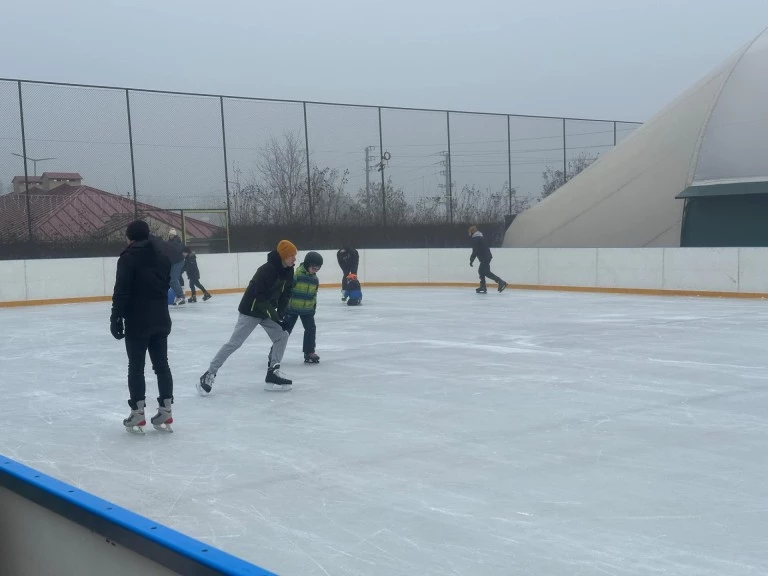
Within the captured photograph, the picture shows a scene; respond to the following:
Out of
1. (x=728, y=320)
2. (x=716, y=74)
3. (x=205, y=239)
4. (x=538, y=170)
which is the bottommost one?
(x=728, y=320)

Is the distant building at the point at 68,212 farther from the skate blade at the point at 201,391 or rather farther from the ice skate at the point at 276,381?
the ice skate at the point at 276,381

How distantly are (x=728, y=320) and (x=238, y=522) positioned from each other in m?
10.8

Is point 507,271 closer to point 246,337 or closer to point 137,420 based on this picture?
point 246,337

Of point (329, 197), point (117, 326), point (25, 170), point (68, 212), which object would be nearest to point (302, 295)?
point (117, 326)

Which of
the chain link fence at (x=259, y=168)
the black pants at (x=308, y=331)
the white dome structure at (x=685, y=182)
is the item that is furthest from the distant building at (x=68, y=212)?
the black pants at (x=308, y=331)

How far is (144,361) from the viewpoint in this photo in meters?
6.06

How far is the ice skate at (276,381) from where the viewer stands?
7930 millimetres

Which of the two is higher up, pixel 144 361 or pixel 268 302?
pixel 268 302

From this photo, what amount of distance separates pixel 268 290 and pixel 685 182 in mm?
19931

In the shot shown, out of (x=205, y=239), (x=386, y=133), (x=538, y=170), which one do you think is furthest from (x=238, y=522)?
(x=538, y=170)

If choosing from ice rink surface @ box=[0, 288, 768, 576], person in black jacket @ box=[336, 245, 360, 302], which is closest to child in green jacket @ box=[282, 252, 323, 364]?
ice rink surface @ box=[0, 288, 768, 576]

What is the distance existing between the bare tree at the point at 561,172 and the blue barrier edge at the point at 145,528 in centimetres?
2808

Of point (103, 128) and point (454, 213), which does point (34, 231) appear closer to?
point (103, 128)

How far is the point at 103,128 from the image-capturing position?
71.9 feet
